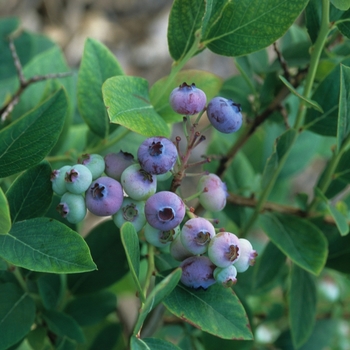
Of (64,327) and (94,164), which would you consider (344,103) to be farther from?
(64,327)

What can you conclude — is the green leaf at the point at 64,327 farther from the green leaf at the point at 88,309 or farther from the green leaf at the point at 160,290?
the green leaf at the point at 160,290

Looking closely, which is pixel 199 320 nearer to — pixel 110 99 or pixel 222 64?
pixel 110 99

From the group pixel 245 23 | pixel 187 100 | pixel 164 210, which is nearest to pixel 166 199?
pixel 164 210

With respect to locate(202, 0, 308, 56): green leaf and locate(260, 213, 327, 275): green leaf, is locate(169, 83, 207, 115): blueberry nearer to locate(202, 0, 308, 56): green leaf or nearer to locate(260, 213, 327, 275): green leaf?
locate(202, 0, 308, 56): green leaf

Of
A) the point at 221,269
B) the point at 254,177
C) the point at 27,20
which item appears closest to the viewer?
the point at 221,269

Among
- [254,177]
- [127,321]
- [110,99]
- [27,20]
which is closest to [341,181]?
[254,177]

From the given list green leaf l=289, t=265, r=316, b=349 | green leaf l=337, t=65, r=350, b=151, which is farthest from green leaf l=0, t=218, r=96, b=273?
green leaf l=289, t=265, r=316, b=349
